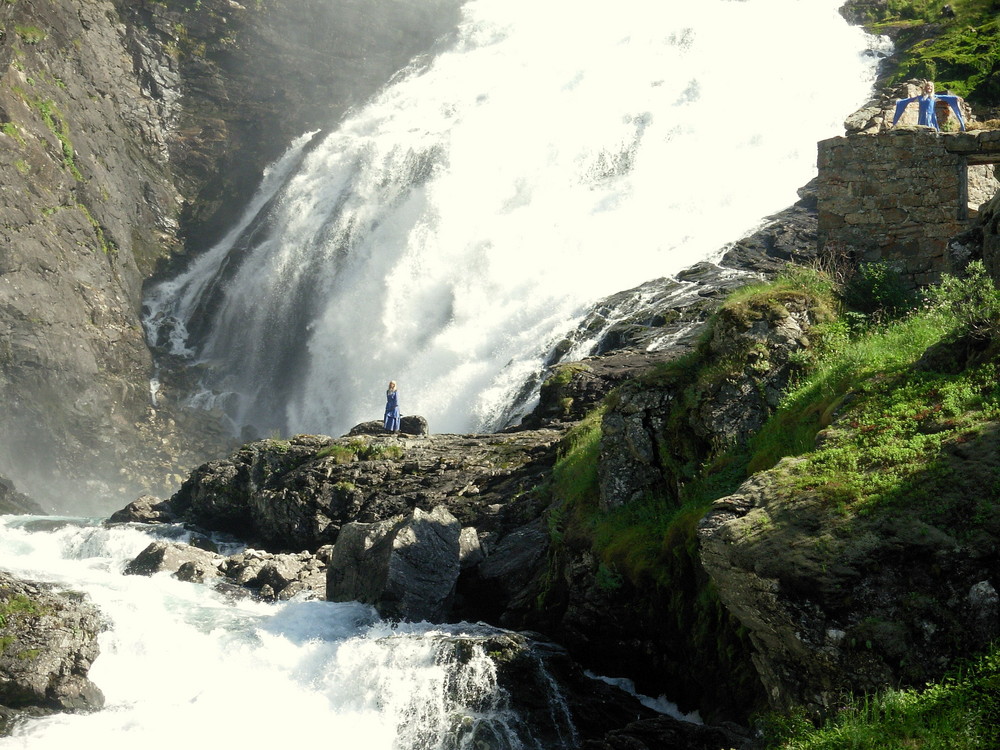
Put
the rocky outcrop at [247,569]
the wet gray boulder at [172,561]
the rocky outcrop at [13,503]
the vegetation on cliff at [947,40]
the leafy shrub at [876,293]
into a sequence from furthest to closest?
1. the vegetation on cliff at [947,40]
2. the rocky outcrop at [13,503]
3. the wet gray boulder at [172,561]
4. the rocky outcrop at [247,569]
5. the leafy shrub at [876,293]

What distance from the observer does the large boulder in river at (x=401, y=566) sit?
41.6ft

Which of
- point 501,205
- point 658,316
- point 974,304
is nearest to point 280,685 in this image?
point 974,304

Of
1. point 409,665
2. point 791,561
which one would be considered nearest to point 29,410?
point 409,665

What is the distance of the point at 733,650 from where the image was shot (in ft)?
27.8

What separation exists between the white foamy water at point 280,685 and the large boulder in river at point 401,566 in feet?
1.19

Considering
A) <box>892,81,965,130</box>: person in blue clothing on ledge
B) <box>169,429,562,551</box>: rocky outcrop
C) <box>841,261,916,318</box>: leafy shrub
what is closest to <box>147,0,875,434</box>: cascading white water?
<box>169,429,562,551</box>: rocky outcrop

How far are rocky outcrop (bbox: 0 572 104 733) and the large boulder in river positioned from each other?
3537 millimetres

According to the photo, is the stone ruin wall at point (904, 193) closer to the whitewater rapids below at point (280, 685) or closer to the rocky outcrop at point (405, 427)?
the whitewater rapids below at point (280, 685)

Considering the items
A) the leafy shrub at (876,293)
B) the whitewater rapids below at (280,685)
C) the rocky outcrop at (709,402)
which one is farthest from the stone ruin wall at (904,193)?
the whitewater rapids below at (280,685)

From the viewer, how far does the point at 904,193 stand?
40.4 feet

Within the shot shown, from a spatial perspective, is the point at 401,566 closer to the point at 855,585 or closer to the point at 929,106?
the point at 855,585

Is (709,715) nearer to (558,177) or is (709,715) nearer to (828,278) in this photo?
(828,278)

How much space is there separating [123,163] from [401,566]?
34125 mm

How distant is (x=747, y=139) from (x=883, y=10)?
11577 millimetres
